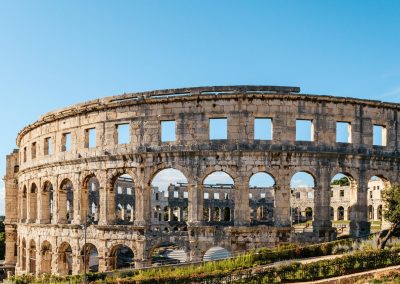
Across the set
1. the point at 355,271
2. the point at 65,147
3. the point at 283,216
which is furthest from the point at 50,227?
the point at 355,271

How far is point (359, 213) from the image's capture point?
2825cm

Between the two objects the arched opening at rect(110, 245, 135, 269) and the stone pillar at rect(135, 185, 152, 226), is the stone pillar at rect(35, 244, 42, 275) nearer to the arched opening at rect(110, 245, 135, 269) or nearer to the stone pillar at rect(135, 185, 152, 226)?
the arched opening at rect(110, 245, 135, 269)

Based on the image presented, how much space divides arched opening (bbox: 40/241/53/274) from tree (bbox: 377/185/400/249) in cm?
2278

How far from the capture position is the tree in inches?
890

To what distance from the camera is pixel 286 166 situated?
1079 inches

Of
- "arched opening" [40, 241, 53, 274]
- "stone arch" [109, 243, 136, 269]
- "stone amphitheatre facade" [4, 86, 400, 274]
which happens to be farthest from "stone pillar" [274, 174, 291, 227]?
"arched opening" [40, 241, 53, 274]

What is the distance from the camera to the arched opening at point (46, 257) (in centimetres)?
3303

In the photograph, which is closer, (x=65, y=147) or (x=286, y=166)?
(x=286, y=166)

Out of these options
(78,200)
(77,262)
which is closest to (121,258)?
(77,262)

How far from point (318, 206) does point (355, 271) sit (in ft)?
28.8

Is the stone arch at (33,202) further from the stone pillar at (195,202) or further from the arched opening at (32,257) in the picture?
the stone pillar at (195,202)

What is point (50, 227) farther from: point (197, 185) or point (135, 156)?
point (197, 185)

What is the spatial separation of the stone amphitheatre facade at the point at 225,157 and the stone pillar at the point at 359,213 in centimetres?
6

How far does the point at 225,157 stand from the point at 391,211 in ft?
31.6
